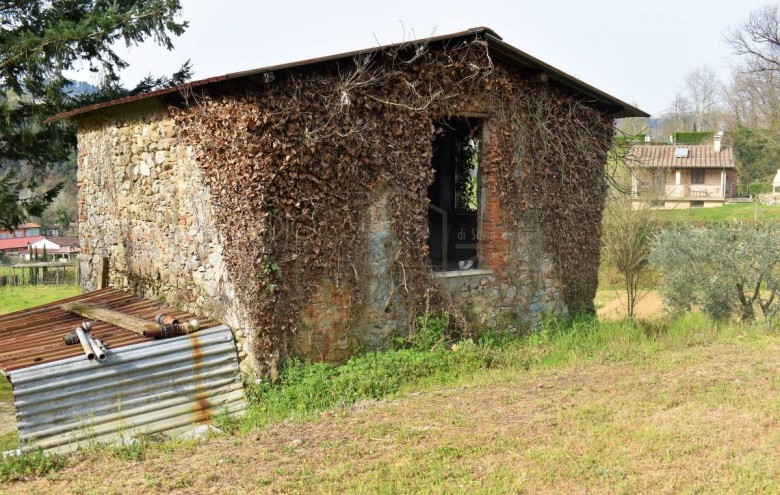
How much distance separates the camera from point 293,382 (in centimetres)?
796

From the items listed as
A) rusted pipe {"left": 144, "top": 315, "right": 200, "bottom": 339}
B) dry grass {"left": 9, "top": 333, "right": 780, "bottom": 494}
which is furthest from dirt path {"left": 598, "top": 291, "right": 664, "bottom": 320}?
rusted pipe {"left": 144, "top": 315, "right": 200, "bottom": 339}

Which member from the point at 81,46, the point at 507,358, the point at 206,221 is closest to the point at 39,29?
the point at 81,46

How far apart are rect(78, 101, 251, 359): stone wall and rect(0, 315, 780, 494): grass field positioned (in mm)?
1789

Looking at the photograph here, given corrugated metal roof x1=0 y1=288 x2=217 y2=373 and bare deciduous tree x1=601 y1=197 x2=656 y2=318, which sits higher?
bare deciduous tree x1=601 y1=197 x2=656 y2=318

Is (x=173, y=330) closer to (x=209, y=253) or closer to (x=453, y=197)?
(x=209, y=253)

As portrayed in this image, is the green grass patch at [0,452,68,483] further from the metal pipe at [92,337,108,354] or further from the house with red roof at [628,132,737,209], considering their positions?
the house with red roof at [628,132,737,209]

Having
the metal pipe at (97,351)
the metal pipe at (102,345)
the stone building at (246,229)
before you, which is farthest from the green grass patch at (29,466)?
the stone building at (246,229)

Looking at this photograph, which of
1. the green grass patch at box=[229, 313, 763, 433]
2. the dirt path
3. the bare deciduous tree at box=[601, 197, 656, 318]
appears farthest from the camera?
the bare deciduous tree at box=[601, 197, 656, 318]

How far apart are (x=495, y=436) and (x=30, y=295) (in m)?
27.0

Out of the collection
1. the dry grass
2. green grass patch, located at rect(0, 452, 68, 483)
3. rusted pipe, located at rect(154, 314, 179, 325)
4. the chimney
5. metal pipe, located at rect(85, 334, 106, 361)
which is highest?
the chimney

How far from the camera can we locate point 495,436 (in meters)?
6.20

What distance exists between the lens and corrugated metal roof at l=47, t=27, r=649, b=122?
305 inches

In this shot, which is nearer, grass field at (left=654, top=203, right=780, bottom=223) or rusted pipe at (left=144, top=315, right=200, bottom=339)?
rusted pipe at (left=144, top=315, right=200, bottom=339)

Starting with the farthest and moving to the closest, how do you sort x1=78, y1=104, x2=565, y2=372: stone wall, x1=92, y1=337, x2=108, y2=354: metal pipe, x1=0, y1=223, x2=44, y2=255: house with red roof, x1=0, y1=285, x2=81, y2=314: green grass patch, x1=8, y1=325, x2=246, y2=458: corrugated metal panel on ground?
x1=0, y1=223, x2=44, y2=255: house with red roof, x1=0, y1=285, x2=81, y2=314: green grass patch, x1=78, y1=104, x2=565, y2=372: stone wall, x1=92, y1=337, x2=108, y2=354: metal pipe, x1=8, y1=325, x2=246, y2=458: corrugated metal panel on ground
